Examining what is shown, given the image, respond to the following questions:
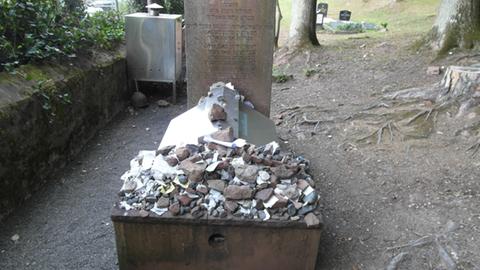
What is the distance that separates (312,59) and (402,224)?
588 centimetres

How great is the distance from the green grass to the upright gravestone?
10014 mm

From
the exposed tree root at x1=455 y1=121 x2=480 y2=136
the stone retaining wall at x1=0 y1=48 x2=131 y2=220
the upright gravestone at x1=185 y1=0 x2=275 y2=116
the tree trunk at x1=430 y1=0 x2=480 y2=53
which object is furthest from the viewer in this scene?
the tree trunk at x1=430 y1=0 x2=480 y2=53

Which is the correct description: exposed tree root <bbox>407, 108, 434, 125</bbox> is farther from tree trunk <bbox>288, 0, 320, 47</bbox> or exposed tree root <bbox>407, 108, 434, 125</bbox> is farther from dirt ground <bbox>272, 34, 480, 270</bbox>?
tree trunk <bbox>288, 0, 320, 47</bbox>

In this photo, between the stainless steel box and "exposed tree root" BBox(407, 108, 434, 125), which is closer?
"exposed tree root" BBox(407, 108, 434, 125)

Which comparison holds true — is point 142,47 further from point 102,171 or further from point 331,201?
point 331,201

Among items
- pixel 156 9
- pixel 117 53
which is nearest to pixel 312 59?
pixel 156 9

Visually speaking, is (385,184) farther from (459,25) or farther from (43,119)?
(459,25)

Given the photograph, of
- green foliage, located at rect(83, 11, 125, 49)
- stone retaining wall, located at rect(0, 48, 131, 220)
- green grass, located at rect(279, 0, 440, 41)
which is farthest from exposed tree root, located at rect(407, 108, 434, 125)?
green grass, located at rect(279, 0, 440, 41)

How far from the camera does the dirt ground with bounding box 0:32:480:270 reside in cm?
314

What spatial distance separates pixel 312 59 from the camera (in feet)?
29.0

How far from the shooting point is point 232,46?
4.55 m

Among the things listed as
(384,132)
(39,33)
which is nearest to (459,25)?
(384,132)

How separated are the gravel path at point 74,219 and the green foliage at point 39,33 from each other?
1.32 metres

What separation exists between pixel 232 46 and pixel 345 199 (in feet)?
6.93
